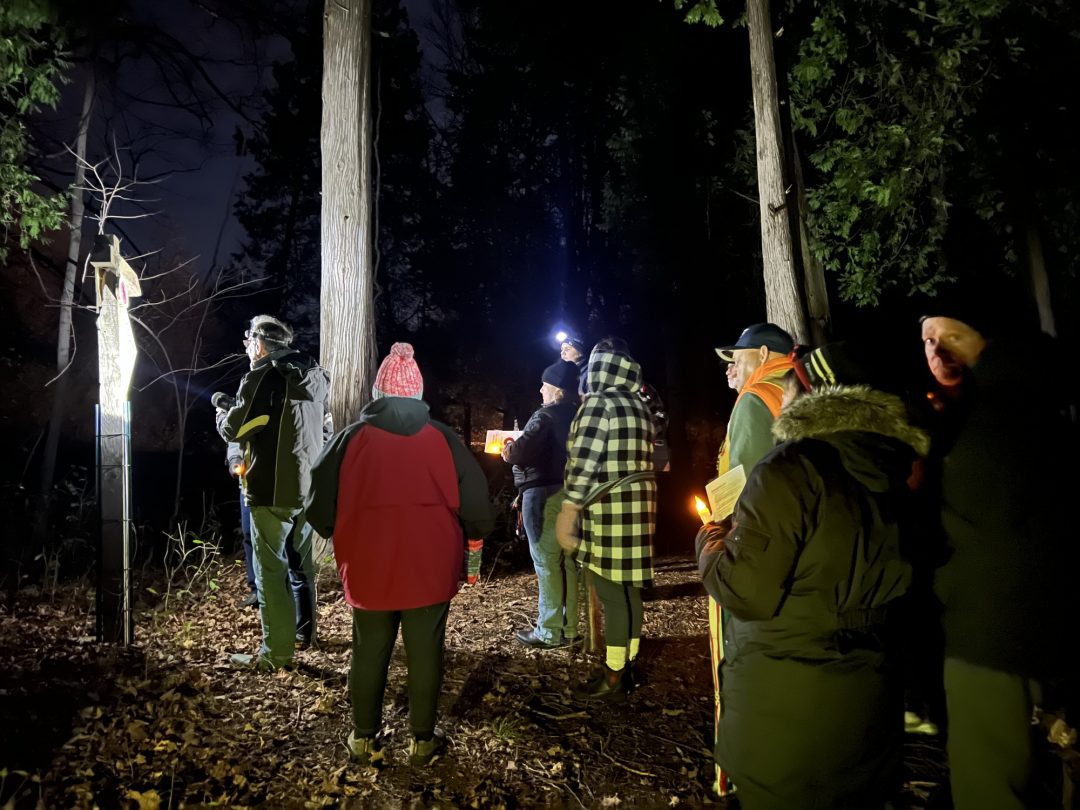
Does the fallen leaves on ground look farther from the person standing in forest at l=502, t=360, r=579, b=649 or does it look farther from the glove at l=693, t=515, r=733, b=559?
the glove at l=693, t=515, r=733, b=559

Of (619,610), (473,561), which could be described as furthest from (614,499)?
(473,561)

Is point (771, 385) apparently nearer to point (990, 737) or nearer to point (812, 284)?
point (990, 737)

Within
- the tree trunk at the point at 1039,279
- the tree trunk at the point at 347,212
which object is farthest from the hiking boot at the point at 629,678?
the tree trunk at the point at 1039,279

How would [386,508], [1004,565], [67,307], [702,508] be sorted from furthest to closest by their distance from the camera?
[67,307]
[386,508]
[702,508]
[1004,565]

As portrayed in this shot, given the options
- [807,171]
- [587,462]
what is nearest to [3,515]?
[587,462]

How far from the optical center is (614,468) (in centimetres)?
407

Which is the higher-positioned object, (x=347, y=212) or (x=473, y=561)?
(x=347, y=212)

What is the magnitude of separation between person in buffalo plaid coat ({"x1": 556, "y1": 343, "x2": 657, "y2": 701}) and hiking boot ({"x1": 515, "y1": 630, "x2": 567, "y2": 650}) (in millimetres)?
870

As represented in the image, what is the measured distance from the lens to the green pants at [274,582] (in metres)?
4.43

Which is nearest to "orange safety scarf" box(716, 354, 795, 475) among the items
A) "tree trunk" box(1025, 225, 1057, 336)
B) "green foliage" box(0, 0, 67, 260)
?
"tree trunk" box(1025, 225, 1057, 336)

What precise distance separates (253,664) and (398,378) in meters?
2.54

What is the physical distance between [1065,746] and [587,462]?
9.33 feet

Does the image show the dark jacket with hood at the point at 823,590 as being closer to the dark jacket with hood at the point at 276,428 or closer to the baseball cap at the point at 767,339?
the baseball cap at the point at 767,339

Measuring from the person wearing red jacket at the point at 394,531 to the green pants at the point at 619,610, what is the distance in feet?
3.57
